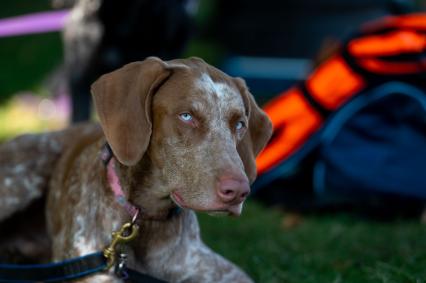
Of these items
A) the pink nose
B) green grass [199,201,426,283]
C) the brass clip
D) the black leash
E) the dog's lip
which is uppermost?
the pink nose

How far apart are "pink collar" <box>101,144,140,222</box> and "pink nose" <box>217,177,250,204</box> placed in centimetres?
55

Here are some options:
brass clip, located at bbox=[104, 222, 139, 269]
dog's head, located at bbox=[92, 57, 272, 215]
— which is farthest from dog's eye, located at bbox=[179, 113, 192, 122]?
brass clip, located at bbox=[104, 222, 139, 269]

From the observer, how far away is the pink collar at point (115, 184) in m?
3.04

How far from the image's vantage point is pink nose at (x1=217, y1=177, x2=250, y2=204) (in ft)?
8.46

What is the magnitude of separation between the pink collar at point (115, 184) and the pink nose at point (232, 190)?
21.7 inches

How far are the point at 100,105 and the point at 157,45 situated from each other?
2.07 m

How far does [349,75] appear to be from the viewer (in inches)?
192

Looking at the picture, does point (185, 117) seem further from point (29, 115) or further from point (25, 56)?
point (25, 56)

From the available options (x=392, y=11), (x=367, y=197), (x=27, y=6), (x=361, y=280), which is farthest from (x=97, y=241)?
(x=27, y=6)

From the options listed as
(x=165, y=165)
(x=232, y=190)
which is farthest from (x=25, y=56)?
(x=232, y=190)

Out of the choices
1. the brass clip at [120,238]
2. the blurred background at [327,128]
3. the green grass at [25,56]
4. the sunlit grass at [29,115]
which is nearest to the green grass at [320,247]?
the blurred background at [327,128]

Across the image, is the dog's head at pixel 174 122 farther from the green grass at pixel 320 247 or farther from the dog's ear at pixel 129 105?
the green grass at pixel 320 247

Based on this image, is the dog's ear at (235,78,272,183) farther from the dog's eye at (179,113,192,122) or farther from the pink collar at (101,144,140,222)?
the pink collar at (101,144,140,222)

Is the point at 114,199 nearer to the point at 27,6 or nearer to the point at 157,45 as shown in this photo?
the point at 157,45
